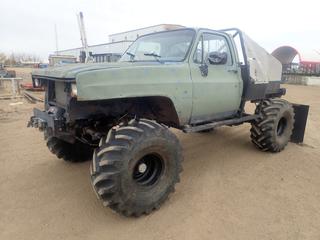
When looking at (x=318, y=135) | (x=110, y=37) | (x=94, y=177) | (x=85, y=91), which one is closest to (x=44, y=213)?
(x=94, y=177)

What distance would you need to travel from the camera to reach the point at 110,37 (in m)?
39.1

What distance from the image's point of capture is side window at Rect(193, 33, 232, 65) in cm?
407

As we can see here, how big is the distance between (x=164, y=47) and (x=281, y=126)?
323cm

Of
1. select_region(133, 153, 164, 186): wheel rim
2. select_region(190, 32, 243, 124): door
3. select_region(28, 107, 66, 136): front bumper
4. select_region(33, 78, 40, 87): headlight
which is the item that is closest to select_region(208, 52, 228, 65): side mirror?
select_region(190, 32, 243, 124): door

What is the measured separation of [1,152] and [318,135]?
7.04 m

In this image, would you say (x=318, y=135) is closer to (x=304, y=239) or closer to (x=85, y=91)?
(x=304, y=239)

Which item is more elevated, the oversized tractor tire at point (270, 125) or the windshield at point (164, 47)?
the windshield at point (164, 47)

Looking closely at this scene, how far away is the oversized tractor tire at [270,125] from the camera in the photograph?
5.49 m

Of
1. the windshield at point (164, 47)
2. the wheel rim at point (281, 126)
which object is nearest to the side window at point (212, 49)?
the windshield at point (164, 47)

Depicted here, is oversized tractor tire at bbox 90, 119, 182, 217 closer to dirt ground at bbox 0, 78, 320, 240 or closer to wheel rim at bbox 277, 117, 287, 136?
dirt ground at bbox 0, 78, 320, 240

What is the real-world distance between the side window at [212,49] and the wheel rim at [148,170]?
1.48 metres

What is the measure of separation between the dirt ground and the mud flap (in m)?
0.68

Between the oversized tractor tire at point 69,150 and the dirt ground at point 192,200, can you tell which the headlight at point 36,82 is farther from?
the dirt ground at point 192,200

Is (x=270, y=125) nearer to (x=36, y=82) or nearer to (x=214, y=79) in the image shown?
(x=214, y=79)
